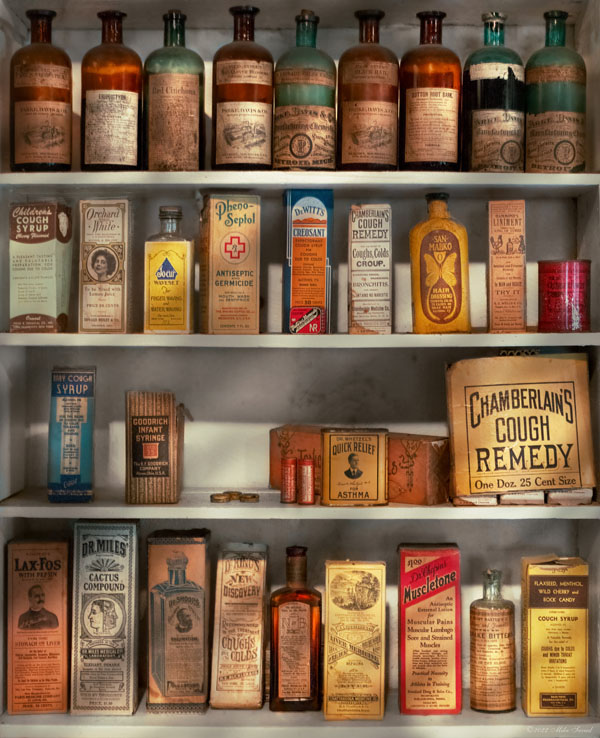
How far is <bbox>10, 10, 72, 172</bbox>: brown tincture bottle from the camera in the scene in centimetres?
162

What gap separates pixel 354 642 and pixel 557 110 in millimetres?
1048

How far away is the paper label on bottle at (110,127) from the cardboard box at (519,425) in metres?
0.73

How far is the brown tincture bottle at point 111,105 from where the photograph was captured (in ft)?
5.27

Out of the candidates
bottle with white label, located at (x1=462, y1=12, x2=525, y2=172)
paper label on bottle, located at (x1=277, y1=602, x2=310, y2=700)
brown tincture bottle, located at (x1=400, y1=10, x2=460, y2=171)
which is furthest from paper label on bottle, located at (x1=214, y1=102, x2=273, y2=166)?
paper label on bottle, located at (x1=277, y1=602, x2=310, y2=700)

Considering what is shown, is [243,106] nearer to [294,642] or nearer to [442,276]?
[442,276]

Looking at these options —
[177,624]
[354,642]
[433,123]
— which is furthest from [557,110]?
[177,624]

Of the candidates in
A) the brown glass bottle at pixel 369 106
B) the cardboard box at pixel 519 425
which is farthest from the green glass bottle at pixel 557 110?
the cardboard box at pixel 519 425

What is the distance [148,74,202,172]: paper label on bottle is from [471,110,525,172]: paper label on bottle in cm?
52

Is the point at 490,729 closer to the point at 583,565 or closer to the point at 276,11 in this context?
the point at 583,565

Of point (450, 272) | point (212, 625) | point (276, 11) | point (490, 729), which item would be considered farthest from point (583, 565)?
point (276, 11)

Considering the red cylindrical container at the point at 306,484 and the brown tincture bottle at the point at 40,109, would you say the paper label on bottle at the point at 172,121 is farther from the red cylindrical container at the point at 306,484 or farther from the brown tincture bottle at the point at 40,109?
the red cylindrical container at the point at 306,484

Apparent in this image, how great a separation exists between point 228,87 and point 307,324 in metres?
0.45

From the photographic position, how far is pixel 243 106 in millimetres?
1604

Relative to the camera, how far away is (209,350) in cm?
185
